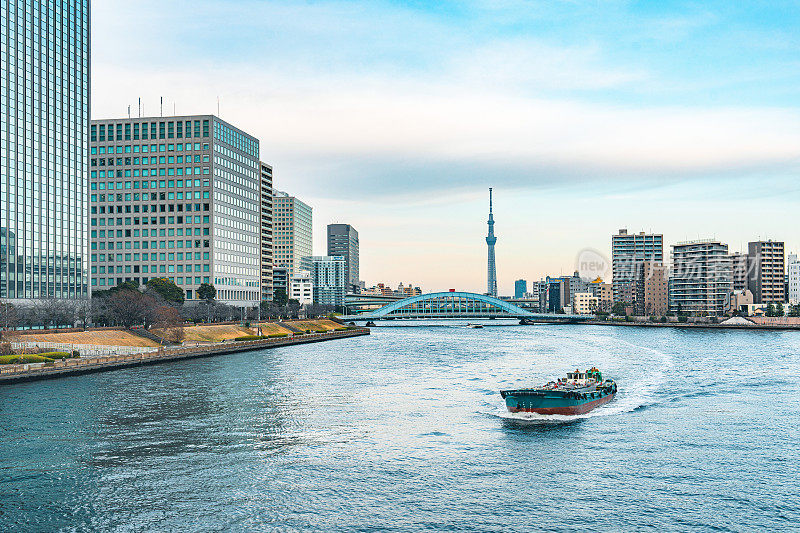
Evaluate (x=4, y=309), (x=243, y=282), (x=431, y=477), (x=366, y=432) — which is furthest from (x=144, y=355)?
(x=243, y=282)

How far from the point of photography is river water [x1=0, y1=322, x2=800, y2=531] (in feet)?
106

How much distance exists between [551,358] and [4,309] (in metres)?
77.9

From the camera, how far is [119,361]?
87438 millimetres

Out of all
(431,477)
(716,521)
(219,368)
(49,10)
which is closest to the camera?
(716,521)

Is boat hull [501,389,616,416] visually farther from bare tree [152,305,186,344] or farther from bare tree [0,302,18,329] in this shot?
bare tree [152,305,186,344]

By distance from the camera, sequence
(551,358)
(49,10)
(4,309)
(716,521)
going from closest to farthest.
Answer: (716,521), (4,309), (551,358), (49,10)

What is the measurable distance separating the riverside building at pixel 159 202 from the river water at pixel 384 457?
104m

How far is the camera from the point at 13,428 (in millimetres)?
47688

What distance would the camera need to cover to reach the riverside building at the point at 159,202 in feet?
584

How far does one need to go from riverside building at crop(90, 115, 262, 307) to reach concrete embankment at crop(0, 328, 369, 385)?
45.7 metres

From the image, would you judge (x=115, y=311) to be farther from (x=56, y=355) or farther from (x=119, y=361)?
(x=56, y=355)

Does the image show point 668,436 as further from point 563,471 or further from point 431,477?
point 431,477

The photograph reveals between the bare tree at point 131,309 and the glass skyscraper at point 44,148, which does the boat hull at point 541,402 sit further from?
the glass skyscraper at point 44,148

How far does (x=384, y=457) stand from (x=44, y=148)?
4416 inches
